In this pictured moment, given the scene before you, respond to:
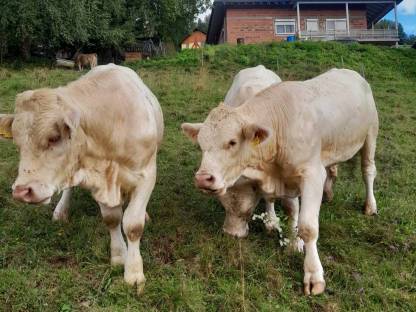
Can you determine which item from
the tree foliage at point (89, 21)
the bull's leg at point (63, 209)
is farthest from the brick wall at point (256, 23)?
the bull's leg at point (63, 209)

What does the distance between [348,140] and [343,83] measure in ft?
2.56

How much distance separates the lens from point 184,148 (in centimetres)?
891

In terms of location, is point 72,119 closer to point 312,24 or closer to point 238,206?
point 238,206

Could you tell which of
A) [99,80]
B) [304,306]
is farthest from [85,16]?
[304,306]

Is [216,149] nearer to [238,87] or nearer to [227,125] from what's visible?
[227,125]

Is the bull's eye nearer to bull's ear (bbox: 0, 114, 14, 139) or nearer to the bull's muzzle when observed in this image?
the bull's muzzle

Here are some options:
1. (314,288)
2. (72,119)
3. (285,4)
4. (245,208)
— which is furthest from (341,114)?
(285,4)

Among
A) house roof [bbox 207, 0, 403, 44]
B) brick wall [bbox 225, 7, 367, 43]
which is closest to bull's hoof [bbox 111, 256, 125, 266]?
brick wall [bbox 225, 7, 367, 43]

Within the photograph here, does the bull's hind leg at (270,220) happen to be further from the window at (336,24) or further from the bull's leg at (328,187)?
the window at (336,24)

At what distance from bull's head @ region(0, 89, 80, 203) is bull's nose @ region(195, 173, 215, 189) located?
1.09 metres

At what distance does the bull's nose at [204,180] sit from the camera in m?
4.07

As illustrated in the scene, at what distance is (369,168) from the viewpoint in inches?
259

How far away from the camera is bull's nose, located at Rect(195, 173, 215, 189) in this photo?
4.07 m

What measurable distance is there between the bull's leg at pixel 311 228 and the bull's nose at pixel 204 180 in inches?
41.0
